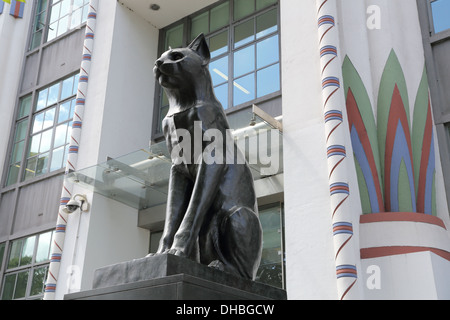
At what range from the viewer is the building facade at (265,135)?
9.37 metres

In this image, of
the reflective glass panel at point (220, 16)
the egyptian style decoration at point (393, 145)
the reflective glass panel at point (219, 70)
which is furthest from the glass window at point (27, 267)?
the egyptian style decoration at point (393, 145)

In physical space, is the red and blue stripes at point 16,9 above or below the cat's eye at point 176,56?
above

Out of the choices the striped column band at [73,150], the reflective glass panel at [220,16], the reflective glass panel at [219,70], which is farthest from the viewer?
the reflective glass panel at [220,16]

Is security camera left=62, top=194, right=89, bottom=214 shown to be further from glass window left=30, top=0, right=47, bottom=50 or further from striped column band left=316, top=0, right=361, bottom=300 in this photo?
glass window left=30, top=0, right=47, bottom=50

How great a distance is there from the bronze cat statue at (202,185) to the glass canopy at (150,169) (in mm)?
6714

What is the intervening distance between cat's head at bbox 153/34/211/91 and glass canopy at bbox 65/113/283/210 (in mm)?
6678

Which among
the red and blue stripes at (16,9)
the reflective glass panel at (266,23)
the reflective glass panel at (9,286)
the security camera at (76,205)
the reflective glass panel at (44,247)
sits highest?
the red and blue stripes at (16,9)

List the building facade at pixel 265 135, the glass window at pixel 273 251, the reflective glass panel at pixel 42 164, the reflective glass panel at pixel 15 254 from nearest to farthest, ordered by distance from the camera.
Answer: the building facade at pixel 265 135, the glass window at pixel 273 251, the reflective glass panel at pixel 15 254, the reflective glass panel at pixel 42 164

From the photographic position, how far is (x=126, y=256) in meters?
14.7

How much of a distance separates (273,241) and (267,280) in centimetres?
92

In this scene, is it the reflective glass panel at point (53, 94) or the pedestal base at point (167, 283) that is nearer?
the pedestal base at point (167, 283)

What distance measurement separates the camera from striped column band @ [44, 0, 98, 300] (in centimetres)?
1324

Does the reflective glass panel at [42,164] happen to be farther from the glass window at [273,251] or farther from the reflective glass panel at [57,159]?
the glass window at [273,251]
